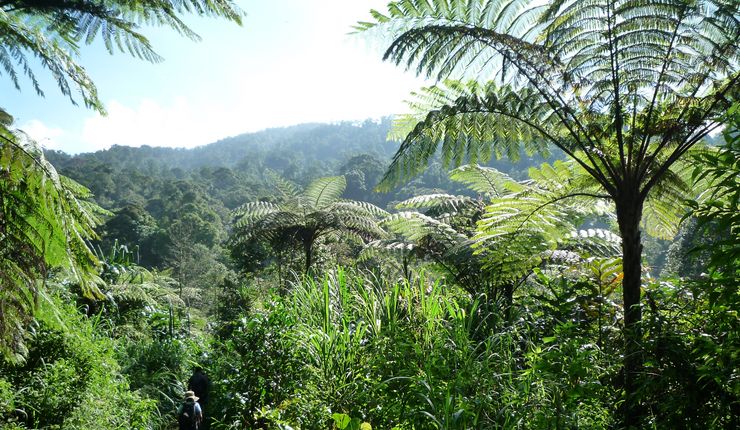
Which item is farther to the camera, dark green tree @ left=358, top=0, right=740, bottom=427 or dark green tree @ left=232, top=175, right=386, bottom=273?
dark green tree @ left=232, top=175, right=386, bottom=273

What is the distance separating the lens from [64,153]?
61094mm

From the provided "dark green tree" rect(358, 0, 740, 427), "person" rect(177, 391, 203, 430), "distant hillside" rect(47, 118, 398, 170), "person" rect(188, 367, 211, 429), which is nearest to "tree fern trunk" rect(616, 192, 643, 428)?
"dark green tree" rect(358, 0, 740, 427)

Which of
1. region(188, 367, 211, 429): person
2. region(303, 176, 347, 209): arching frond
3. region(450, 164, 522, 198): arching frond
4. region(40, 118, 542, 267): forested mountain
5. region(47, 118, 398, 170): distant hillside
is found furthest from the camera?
region(47, 118, 398, 170): distant hillside

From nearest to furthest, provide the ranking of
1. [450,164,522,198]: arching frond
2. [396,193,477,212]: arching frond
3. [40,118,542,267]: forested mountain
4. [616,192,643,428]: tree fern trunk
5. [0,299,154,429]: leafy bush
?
[616,192,643,428]: tree fern trunk → [0,299,154,429]: leafy bush → [450,164,522,198]: arching frond → [396,193,477,212]: arching frond → [40,118,542,267]: forested mountain

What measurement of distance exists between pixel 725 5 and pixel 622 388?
7.39ft

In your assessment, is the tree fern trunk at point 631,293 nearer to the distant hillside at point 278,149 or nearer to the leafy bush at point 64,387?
the leafy bush at point 64,387

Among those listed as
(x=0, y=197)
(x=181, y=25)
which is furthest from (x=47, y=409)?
(x=181, y=25)

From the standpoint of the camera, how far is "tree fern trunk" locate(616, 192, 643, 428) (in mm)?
2318

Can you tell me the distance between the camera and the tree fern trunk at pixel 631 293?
2.32 metres

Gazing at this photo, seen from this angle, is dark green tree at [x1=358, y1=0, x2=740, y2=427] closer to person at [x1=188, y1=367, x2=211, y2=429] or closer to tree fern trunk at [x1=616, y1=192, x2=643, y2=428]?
tree fern trunk at [x1=616, y1=192, x2=643, y2=428]

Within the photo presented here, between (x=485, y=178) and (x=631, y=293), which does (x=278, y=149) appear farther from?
(x=631, y=293)

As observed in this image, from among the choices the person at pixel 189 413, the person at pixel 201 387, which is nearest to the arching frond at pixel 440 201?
the person at pixel 201 387

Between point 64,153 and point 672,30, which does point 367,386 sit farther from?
point 64,153

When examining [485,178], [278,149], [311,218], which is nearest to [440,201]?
[485,178]
